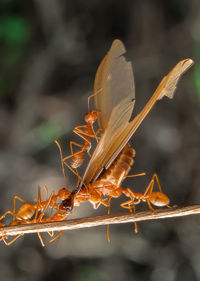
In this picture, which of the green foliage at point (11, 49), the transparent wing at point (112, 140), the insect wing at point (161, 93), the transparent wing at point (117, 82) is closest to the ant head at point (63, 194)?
the transparent wing at point (112, 140)

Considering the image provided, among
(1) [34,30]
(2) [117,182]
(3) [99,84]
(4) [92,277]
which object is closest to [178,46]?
(1) [34,30]

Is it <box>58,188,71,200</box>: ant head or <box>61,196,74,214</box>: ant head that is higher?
<box>58,188,71,200</box>: ant head

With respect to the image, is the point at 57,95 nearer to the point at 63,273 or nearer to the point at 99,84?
the point at 99,84

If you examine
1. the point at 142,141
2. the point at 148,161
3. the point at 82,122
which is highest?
the point at 82,122

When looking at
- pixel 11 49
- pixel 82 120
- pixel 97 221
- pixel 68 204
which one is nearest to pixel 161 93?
pixel 97 221

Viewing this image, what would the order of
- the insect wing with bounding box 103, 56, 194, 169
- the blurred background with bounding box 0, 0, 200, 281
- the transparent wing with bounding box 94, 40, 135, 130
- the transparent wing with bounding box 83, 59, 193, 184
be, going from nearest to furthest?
1. the insect wing with bounding box 103, 56, 194, 169
2. the transparent wing with bounding box 83, 59, 193, 184
3. the transparent wing with bounding box 94, 40, 135, 130
4. the blurred background with bounding box 0, 0, 200, 281

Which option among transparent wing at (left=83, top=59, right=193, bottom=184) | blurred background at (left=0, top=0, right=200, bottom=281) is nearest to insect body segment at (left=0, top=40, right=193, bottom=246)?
transparent wing at (left=83, top=59, right=193, bottom=184)

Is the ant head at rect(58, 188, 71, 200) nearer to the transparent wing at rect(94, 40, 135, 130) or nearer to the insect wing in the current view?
the insect wing

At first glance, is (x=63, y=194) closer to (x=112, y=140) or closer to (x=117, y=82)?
(x=112, y=140)

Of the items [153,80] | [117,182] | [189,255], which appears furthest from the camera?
[153,80]
